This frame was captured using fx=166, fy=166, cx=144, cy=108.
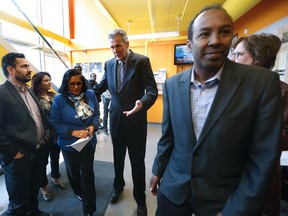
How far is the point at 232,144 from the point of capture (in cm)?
72

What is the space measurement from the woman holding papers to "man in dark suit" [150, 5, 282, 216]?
0.95 m

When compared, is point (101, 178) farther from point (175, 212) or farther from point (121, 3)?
point (121, 3)

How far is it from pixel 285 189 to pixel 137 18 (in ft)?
15.7

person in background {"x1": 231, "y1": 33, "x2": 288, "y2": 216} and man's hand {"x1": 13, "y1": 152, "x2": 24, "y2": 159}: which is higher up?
person in background {"x1": 231, "y1": 33, "x2": 288, "y2": 216}

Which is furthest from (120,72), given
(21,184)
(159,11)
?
(159,11)

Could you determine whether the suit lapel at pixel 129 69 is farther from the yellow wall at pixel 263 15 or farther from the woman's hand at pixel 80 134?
the yellow wall at pixel 263 15

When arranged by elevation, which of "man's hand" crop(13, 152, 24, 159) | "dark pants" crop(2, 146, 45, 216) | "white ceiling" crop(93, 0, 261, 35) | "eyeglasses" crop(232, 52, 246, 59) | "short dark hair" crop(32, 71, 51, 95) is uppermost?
"white ceiling" crop(93, 0, 261, 35)

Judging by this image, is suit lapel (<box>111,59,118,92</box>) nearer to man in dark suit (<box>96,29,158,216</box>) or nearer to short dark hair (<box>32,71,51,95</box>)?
man in dark suit (<box>96,29,158,216</box>)

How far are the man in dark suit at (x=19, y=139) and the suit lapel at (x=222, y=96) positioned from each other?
5.09 ft

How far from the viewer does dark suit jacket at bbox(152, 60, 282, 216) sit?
66cm

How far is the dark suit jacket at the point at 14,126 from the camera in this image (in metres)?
1.40

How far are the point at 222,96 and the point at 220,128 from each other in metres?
0.14

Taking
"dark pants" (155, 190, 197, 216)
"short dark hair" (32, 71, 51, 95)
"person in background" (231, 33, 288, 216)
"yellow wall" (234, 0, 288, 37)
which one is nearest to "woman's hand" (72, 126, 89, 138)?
"dark pants" (155, 190, 197, 216)

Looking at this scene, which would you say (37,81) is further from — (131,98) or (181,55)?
(181,55)
